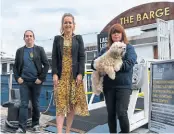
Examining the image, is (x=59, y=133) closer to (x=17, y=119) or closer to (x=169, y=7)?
(x=17, y=119)

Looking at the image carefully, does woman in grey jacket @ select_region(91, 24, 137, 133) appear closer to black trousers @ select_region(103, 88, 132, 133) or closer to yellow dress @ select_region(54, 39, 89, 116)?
black trousers @ select_region(103, 88, 132, 133)

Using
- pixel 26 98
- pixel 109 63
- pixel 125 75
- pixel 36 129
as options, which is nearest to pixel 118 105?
pixel 125 75

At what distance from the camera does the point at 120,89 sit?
2688 mm

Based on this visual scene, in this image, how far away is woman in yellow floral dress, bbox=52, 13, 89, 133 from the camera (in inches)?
119

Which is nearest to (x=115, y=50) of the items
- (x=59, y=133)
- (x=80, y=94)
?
(x=80, y=94)

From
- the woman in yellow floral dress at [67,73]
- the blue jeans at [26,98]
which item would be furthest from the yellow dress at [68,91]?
the blue jeans at [26,98]

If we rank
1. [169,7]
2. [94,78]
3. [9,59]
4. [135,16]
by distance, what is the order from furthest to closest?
[135,16]
[169,7]
[9,59]
[94,78]

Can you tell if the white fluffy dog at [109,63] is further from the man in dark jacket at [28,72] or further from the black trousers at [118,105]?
the man in dark jacket at [28,72]

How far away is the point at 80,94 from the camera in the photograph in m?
3.08

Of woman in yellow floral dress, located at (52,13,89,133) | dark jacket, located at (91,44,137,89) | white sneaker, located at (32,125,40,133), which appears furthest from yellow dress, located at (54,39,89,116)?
white sneaker, located at (32,125,40,133)

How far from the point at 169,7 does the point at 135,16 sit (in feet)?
9.74

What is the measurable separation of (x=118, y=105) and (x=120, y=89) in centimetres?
19

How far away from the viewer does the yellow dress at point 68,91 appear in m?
3.03

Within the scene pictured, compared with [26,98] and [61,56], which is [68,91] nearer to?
[61,56]
